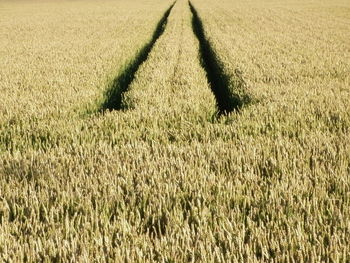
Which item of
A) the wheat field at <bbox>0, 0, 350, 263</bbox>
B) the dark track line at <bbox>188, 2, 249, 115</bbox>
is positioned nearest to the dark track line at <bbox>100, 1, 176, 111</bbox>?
the wheat field at <bbox>0, 0, 350, 263</bbox>

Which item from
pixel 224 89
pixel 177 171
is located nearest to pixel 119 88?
pixel 224 89

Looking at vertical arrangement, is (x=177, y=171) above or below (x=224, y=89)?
above

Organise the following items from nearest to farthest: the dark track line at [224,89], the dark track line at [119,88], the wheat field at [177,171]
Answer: the wheat field at [177,171], the dark track line at [224,89], the dark track line at [119,88]

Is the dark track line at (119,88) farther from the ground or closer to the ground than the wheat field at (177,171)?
closer to the ground

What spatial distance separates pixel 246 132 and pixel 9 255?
335cm

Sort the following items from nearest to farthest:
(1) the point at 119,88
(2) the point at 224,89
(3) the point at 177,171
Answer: (3) the point at 177,171
(2) the point at 224,89
(1) the point at 119,88

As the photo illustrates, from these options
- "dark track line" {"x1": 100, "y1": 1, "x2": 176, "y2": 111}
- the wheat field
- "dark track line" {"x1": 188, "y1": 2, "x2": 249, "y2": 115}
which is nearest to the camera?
the wheat field

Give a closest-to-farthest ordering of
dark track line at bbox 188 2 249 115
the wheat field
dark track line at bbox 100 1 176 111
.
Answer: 1. the wheat field
2. dark track line at bbox 188 2 249 115
3. dark track line at bbox 100 1 176 111

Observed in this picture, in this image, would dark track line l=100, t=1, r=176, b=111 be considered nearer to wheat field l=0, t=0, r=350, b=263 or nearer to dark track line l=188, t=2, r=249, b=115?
wheat field l=0, t=0, r=350, b=263

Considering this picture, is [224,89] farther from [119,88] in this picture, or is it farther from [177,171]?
[177,171]

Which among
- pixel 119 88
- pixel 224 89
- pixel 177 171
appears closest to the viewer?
pixel 177 171

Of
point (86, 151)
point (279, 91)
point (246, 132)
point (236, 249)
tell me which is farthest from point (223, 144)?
point (279, 91)

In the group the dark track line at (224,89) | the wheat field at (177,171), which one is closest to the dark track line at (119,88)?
the wheat field at (177,171)

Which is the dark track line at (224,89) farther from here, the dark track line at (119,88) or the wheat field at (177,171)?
the dark track line at (119,88)
